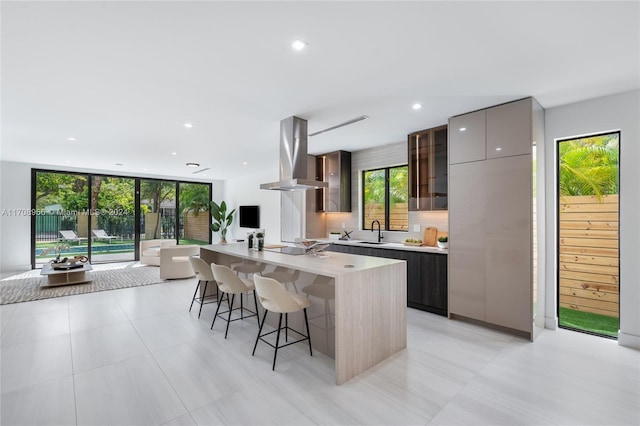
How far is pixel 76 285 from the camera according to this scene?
570cm

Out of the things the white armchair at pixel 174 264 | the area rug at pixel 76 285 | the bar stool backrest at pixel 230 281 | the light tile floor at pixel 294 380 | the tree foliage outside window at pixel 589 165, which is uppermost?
the tree foliage outside window at pixel 589 165

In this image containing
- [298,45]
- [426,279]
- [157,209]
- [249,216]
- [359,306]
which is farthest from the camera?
[249,216]

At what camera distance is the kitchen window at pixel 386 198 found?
207 inches

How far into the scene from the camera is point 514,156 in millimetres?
3307

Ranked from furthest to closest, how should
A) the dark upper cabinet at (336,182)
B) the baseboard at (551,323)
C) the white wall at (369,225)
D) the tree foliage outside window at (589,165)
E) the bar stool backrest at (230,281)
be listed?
the dark upper cabinet at (336,182) → the white wall at (369,225) → the baseboard at (551,323) → the tree foliage outside window at (589,165) → the bar stool backrest at (230,281)

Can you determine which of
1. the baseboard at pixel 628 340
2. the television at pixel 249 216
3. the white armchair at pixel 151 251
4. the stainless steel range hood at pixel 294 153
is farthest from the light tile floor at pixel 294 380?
the television at pixel 249 216

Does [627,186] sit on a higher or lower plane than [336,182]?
lower

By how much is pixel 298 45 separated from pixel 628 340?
413 centimetres

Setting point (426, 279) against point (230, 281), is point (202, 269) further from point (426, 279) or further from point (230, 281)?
point (426, 279)

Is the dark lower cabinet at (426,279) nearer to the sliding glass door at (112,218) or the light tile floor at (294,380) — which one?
the light tile floor at (294,380)

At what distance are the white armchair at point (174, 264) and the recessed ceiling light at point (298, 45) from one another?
5.09 meters

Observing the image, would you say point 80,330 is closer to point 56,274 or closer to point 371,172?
point 56,274

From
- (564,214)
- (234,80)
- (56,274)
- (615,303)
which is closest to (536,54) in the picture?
(564,214)

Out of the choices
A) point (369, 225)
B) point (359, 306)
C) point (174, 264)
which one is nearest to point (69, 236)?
point (174, 264)
